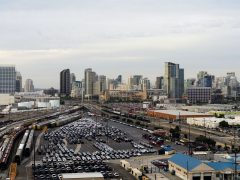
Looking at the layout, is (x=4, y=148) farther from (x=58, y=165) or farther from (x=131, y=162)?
(x=131, y=162)

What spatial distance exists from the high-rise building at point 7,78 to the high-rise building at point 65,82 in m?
19.0

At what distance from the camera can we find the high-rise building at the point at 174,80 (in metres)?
75.5

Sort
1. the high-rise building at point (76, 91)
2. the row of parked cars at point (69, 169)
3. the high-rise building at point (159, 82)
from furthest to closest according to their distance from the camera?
the high-rise building at point (159, 82) < the high-rise building at point (76, 91) < the row of parked cars at point (69, 169)

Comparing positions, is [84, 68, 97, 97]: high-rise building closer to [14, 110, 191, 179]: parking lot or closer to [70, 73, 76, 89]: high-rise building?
[70, 73, 76, 89]: high-rise building

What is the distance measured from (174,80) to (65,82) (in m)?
26.8

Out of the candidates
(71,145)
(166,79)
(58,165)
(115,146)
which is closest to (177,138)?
(115,146)

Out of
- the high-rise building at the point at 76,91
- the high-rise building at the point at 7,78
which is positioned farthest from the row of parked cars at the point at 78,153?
the high-rise building at the point at 76,91

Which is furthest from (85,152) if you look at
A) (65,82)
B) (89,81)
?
(65,82)

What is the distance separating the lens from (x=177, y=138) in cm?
2120

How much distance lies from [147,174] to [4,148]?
687 centimetres

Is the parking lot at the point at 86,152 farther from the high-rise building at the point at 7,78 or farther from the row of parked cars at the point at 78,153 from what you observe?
the high-rise building at the point at 7,78

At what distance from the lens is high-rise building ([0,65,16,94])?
7175 centimetres

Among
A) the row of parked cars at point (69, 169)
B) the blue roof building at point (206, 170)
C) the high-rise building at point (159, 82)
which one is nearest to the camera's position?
the blue roof building at point (206, 170)

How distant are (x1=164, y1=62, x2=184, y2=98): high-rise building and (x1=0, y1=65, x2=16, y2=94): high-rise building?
86.2 ft
